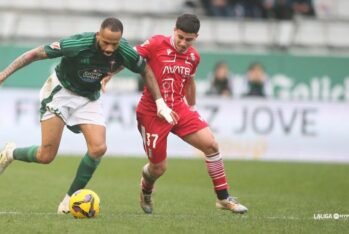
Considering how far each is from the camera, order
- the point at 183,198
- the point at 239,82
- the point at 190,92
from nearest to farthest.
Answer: the point at 190,92, the point at 183,198, the point at 239,82

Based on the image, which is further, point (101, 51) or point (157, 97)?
point (157, 97)

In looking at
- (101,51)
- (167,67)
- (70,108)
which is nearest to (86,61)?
(101,51)

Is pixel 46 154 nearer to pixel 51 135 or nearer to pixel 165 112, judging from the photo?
pixel 51 135

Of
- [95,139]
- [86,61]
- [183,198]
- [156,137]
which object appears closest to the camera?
[86,61]

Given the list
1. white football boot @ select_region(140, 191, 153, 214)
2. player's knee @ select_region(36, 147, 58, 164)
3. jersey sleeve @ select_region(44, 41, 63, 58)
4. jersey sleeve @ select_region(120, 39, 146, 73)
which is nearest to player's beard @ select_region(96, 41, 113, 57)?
jersey sleeve @ select_region(120, 39, 146, 73)

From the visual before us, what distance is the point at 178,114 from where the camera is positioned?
35.6 ft

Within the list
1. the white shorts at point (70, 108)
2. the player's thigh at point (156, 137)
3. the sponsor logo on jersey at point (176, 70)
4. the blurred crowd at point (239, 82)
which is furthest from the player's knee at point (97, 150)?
the blurred crowd at point (239, 82)

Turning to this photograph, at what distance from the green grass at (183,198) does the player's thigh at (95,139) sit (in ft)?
2.29

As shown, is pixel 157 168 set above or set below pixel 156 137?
below

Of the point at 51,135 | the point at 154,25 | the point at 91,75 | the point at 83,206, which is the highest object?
the point at 91,75

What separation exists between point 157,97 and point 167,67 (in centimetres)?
51

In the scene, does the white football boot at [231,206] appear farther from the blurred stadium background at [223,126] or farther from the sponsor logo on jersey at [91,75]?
the sponsor logo on jersey at [91,75]

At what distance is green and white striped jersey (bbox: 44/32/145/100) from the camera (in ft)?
33.2

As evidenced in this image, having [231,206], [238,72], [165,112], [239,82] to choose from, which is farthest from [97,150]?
[238,72]
